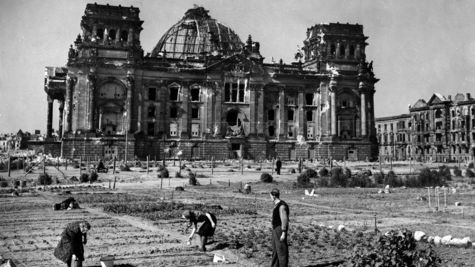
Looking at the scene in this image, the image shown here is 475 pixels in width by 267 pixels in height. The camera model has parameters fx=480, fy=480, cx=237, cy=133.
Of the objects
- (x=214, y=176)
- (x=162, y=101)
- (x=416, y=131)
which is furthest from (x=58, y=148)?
(x=416, y=131)

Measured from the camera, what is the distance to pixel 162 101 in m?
69.1

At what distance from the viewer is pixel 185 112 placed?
69625 millimetres

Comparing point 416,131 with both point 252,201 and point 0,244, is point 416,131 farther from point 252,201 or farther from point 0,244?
point 0,244

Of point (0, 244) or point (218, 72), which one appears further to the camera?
point (218, 72)

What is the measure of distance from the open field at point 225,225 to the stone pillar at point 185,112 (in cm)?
4039

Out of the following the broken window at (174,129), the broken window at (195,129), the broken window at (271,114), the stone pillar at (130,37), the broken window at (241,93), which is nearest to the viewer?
the stone pillar at (130,37)

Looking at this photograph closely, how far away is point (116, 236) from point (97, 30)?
57.7m

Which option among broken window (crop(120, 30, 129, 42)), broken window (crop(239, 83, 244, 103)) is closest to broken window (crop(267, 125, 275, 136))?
broken window (crop(239, 83, 244, 103))

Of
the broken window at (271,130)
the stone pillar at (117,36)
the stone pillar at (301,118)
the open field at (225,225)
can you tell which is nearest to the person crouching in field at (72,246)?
the open field at (225,225)

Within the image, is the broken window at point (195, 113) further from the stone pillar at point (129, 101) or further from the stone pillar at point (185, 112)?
the stone pillar at point (129, 101)

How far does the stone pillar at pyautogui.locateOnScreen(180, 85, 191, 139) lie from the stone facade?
0.48 feet

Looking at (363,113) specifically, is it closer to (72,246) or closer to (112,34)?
(112,34)

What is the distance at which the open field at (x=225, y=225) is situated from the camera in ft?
38.4

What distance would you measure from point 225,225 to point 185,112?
5399 centimetres
